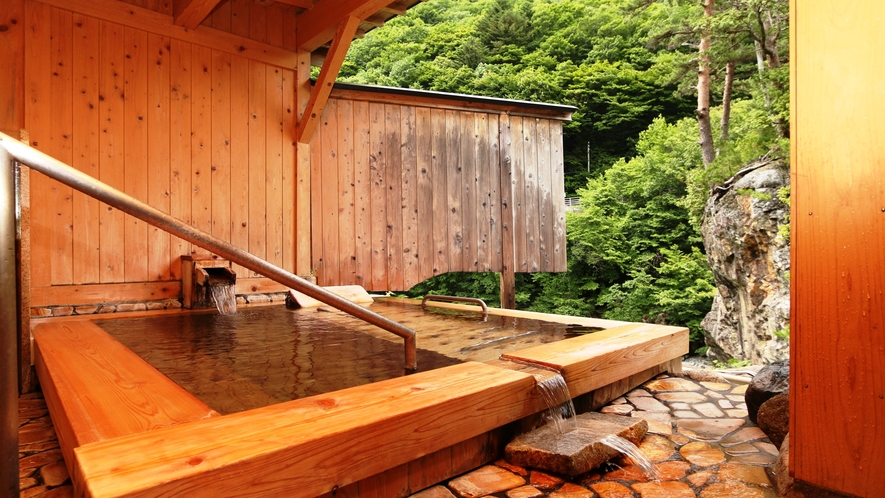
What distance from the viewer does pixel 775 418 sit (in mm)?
2084

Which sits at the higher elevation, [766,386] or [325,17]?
[325,17]

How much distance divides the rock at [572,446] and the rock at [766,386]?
54 centimetres

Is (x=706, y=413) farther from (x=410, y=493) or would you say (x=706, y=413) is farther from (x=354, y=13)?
(x=354, y=13)

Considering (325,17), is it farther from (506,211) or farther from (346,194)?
(506,211)

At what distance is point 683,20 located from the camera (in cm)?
1169

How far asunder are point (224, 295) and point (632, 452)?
151 inches

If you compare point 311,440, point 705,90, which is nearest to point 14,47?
point 311,440

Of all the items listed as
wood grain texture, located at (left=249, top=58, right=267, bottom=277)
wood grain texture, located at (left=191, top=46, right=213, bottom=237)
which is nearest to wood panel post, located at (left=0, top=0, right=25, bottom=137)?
wood grain texture, located at (left=191, top=46, right=213, bottom=237)

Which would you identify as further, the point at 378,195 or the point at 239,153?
the point at 378,195

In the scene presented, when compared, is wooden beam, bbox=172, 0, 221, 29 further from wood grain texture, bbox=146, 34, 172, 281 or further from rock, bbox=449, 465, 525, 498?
rock, bbox=449, 465, 525, 498

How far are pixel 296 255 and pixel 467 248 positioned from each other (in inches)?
81.3

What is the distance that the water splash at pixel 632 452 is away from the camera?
6.12 ft

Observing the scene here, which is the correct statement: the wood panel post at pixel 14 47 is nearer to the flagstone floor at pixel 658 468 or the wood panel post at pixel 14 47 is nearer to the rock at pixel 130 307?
the rock at pixel 130 307

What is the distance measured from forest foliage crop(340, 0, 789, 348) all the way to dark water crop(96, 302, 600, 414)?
25.8 ft
